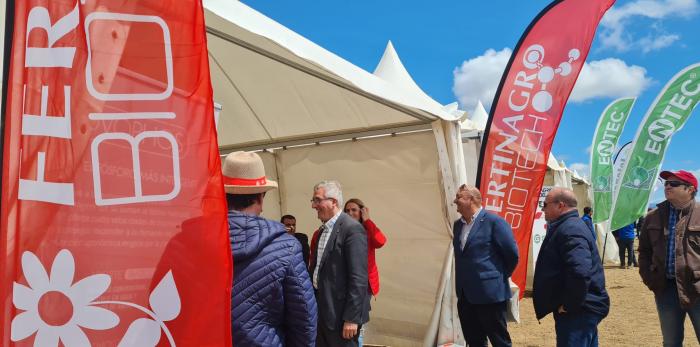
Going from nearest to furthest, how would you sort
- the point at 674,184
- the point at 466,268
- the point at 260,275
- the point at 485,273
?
the point at 260,275
the point at 674,184
the point at 485,273
the point at 466,268

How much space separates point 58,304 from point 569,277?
2.71 metres

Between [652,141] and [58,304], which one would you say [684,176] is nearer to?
[58,304]

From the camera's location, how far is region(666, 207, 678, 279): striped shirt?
3.51 metres

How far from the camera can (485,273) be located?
3715 mm

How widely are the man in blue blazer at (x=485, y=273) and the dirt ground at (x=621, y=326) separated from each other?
226 cm

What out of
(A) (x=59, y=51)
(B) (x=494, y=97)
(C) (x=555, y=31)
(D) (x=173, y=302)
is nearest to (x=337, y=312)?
(D) (x=173, y=302)

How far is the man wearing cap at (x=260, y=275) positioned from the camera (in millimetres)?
1812

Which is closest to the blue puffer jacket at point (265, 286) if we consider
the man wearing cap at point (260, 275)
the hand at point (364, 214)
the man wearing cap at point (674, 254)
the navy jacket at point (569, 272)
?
the man wearing cap at point (260, 275)

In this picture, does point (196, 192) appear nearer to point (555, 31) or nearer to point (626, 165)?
→ point (555, 31)

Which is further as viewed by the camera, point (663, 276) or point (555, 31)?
point (555, 31)

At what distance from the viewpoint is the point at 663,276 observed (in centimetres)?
356

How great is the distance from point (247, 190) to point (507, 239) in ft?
8.05

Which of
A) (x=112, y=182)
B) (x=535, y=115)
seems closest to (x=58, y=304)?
(x=112, y=182)

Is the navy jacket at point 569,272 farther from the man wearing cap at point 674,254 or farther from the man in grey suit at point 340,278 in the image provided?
the man in grey suit at point 340,278
